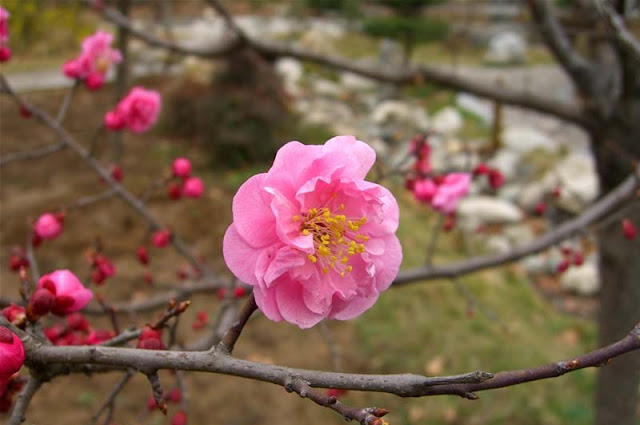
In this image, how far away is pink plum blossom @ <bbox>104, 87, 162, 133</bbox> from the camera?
1.80m

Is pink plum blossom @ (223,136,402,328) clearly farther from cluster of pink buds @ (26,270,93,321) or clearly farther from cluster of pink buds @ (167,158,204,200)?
cluster of pink buds @ (167,158,204,200)

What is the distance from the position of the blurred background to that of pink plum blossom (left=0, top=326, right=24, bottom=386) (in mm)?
896

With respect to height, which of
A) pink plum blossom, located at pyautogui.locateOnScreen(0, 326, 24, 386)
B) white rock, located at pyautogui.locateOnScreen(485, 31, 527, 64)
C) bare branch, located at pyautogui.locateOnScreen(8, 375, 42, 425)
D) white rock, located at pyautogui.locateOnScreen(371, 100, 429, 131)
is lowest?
white rock, located at pyautogui.locateOnScreen(485, 31, 527, 64)

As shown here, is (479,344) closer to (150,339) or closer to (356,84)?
(150,339)

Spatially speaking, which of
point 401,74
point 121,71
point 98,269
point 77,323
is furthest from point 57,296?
point 121,71

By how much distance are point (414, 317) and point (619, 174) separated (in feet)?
7.47

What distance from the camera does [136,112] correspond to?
181 centimetres

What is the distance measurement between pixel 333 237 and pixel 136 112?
113 cm

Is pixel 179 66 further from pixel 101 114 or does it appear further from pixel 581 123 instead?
pixel 581 123

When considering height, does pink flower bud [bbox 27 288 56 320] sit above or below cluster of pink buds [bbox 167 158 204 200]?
above

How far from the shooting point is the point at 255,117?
7.41m

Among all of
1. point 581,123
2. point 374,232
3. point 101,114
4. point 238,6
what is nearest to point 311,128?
point 101,114

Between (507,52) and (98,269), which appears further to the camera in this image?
(507,52)

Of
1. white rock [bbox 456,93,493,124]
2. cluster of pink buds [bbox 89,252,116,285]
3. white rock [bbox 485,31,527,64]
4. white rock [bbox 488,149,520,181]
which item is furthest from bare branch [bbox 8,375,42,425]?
white rock [bbox 485,31,527,64]
